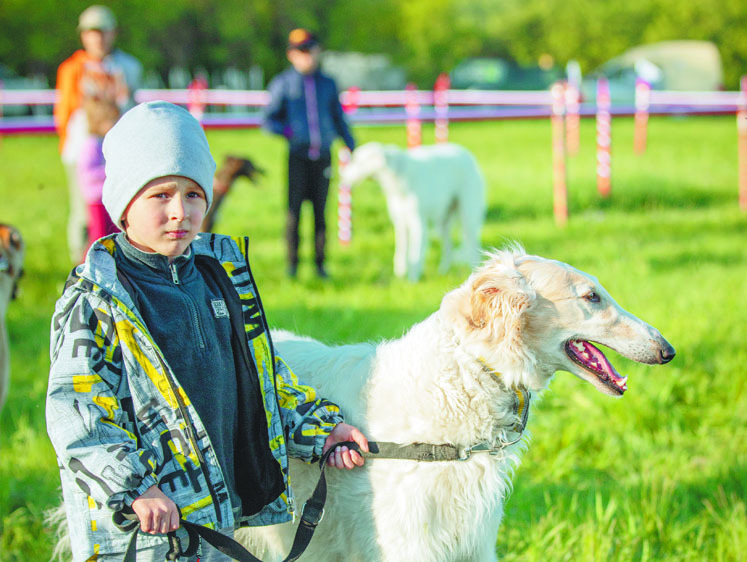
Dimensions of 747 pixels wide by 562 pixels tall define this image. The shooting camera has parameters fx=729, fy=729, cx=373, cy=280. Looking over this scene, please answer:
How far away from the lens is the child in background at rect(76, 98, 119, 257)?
5.67 metres

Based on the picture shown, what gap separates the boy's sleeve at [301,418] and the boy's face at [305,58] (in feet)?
18.7

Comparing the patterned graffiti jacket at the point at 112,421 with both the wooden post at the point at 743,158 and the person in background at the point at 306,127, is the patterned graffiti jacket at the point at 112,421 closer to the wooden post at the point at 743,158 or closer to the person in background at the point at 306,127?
the person in background at the point at 306,127

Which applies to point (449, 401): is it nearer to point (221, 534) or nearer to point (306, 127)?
point (221, 534)

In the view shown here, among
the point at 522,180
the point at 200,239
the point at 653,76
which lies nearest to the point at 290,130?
the point at 200,239

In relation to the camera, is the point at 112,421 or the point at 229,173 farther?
the point at 229,173

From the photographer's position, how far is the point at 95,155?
18.7 ft

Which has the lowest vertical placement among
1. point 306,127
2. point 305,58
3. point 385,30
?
point 306,127

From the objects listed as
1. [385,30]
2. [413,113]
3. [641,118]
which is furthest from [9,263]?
[385,30]

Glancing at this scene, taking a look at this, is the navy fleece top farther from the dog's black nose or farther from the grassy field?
the grassy field

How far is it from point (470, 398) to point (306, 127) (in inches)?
224

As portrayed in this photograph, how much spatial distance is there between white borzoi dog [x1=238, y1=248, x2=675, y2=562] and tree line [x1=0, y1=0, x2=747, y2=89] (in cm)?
3817

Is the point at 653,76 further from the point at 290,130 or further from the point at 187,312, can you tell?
the point at 187,312

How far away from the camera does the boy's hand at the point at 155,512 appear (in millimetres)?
1844

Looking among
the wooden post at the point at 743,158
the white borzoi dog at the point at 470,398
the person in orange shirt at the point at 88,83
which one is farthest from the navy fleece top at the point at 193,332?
the wooden post at the point at 743,158
